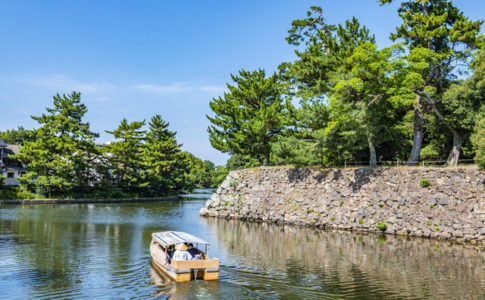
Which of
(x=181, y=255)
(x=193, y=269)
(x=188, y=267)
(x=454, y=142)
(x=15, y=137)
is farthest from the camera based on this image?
(x=15, y=137)

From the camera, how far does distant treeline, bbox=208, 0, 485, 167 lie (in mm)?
27672

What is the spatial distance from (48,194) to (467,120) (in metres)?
50.1

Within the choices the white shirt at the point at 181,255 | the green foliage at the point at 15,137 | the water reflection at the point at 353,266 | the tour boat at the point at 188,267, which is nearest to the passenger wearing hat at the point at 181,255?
the white shirt at the point at 181,255

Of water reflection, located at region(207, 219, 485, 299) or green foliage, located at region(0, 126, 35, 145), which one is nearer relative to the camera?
water reflection, located at region(207, 219, 485, 299)

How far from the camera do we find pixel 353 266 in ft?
55.8

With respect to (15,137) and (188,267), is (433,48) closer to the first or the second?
(188,267)

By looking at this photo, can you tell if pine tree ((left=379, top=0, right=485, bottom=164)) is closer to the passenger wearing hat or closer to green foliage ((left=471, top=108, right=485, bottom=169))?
green foliage ((left=471, top=108, right=485, bottom=169))

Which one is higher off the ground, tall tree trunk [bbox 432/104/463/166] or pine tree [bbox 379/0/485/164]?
pine tree [bbox 379/0/485/164]

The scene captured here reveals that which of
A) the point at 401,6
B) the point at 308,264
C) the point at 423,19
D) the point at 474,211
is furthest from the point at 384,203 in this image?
the point at 401,6

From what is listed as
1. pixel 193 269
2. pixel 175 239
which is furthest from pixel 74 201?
pixel 193 269

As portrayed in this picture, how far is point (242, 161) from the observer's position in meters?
79.7

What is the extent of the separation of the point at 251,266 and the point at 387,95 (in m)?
21.9

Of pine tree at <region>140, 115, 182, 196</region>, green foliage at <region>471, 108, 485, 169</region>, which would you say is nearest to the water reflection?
green foliage at <region>471, 108, 485, 169</region>

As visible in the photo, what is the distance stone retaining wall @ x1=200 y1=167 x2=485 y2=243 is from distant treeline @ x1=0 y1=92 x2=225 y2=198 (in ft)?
77.6
